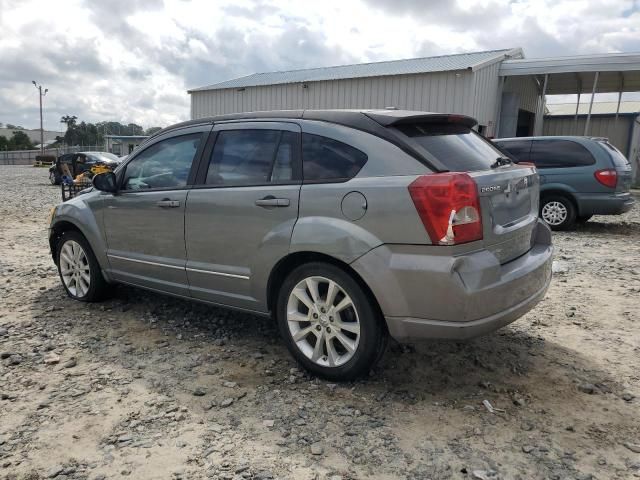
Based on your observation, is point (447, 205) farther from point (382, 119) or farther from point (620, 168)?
point (620, 168)

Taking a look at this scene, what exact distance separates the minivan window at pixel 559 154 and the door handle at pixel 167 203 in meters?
7.52

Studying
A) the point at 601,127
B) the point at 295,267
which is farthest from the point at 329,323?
the point at 601,127

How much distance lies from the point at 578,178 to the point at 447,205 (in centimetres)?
732

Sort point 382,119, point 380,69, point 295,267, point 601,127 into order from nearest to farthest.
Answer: point 382,119
point 295,267
point 380,69
point 601,127

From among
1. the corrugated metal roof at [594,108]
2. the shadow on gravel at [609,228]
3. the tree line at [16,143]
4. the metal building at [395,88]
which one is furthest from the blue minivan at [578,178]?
the tree line at [16,143]

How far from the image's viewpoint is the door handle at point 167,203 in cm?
396

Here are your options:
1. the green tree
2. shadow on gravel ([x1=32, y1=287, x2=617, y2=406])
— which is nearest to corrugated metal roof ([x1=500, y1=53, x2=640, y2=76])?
shadow on gravel ([x1=32, y1=287, x2=617, y2=406])

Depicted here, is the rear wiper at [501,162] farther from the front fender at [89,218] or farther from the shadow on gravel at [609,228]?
the shadow on gravel at [609,228]

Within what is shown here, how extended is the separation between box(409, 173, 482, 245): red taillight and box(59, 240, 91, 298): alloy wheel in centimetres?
339

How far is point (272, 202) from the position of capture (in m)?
3.38

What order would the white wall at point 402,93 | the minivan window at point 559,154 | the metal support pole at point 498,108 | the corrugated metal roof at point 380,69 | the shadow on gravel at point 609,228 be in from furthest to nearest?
the metal support pole at point 498,108 < the corrugated metal roof at point 380,69 < the white wall at point 402,93 < the shadow on gravel at point 609,228 < the minivan window at point 559,154

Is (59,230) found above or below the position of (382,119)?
below

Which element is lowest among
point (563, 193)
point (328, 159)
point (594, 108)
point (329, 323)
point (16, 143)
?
point (329, 323)

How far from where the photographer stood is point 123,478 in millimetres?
2418
